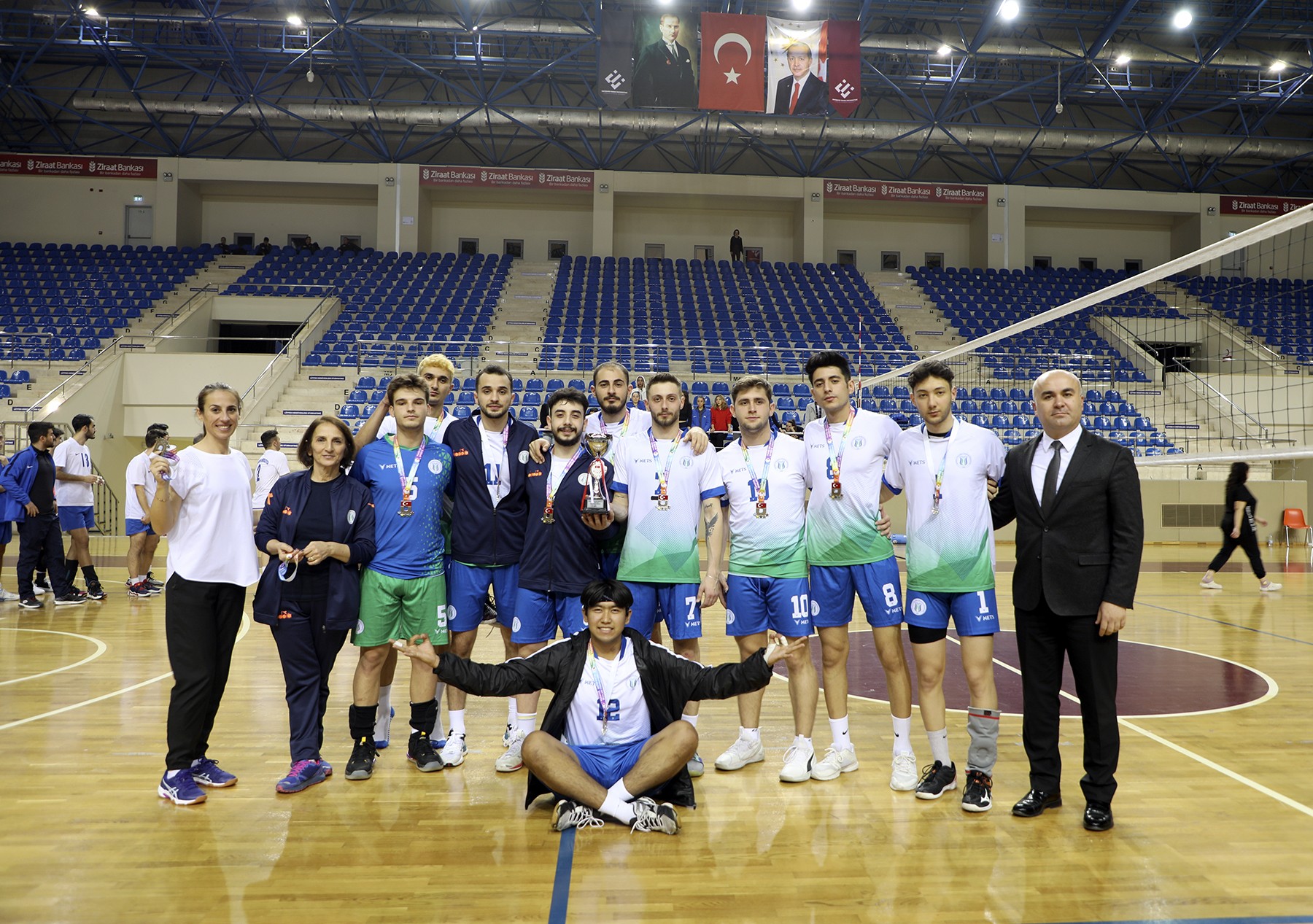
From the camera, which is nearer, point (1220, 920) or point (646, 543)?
point (1220, 920)

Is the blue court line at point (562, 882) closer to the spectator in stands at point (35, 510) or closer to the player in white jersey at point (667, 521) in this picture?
the player in white jersey at point (667, 521)

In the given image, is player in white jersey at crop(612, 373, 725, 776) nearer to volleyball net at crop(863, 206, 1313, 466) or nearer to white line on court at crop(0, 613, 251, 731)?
white line on court at crop(0, 613, 251, 731)

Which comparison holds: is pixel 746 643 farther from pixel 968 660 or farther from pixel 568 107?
pixel 568 107

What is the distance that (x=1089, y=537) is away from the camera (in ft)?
11.9

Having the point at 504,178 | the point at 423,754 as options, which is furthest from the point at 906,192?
the point at 423,754

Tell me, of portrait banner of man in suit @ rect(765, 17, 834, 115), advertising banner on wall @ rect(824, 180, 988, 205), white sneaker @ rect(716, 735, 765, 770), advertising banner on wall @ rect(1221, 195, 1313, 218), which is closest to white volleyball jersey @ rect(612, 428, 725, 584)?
white sneaker @ rect(716, 735, 765, 770)

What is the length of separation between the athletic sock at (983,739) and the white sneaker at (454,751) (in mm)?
2450

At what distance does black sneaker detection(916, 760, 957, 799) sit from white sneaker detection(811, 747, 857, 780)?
360 millimetres

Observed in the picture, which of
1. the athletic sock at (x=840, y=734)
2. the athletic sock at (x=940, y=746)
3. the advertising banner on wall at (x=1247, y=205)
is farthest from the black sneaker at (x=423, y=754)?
the advertising banner on wall at (x=1247, y=205)

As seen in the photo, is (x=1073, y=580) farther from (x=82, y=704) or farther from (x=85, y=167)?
(x=85, y=167)

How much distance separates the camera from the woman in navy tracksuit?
4.09m

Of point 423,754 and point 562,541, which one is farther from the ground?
point 562,541

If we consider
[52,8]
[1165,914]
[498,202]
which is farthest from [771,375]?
[52,8]

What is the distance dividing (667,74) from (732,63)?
125 cm
